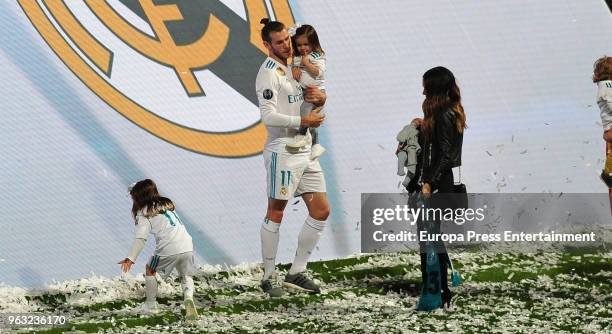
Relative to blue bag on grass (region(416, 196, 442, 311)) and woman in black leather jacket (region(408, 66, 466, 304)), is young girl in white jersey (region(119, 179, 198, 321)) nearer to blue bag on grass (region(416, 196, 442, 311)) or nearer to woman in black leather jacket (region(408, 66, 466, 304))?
blue bag on grass (region(416, 196, 442, 311))

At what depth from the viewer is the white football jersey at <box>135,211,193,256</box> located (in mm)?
8883

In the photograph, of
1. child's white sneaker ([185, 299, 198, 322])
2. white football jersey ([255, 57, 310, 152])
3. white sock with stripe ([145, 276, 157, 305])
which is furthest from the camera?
white football jersey ([255, 57, 310, 152])

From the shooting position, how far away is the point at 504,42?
40.5 feet

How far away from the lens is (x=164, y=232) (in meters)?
8.92

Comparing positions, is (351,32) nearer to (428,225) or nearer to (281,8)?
(281,8)

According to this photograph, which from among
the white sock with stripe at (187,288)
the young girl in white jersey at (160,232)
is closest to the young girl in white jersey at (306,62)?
the young girl in white jersey at (160,232)

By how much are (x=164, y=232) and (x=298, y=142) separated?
1.35 metres

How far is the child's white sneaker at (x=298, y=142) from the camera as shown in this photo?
9.51m

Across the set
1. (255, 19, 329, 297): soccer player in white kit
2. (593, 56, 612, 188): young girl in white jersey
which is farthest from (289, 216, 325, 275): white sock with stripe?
(593, 56, 612, 188): young girl in white jersey

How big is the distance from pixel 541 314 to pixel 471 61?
4067 millimetres

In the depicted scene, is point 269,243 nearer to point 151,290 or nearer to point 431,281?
point 151,290

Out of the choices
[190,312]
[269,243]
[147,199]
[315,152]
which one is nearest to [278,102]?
[315,152]

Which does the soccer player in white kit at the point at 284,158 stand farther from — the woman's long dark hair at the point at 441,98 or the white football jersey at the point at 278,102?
the woman's long dark hair at the point at 441,98

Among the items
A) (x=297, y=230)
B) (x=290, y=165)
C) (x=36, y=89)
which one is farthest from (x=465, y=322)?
(x=36, y=89)
